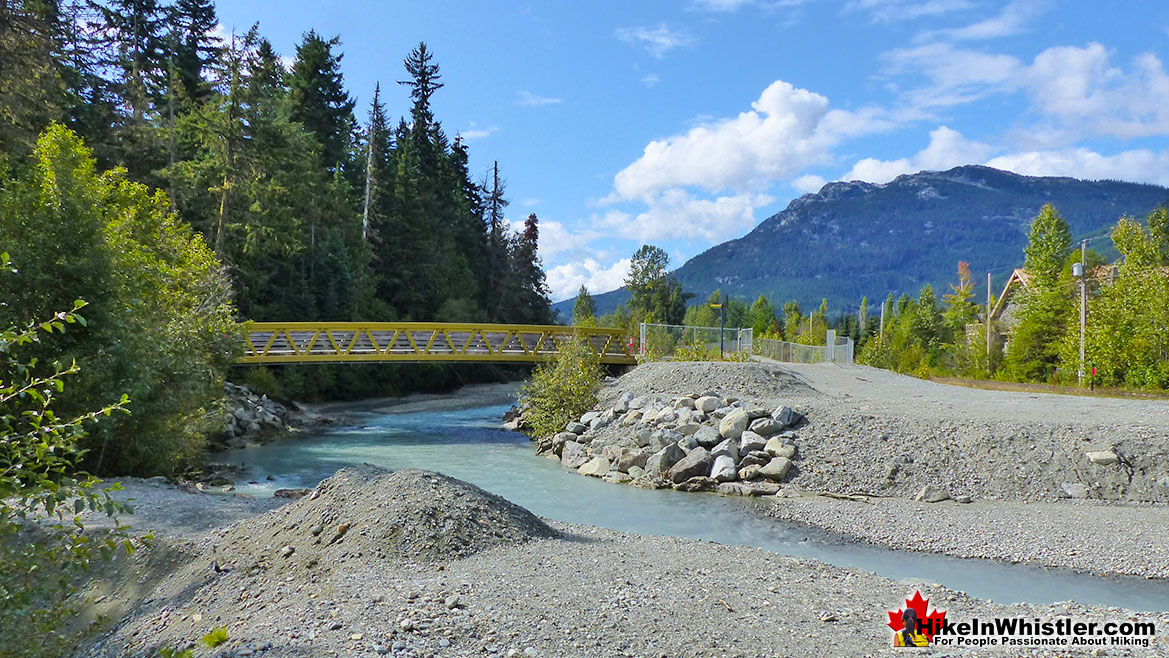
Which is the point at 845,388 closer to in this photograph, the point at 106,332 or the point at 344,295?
the point at 106,332

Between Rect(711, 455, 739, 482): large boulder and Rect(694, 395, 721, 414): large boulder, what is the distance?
329 centimetres

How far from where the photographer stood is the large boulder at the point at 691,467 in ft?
50.7

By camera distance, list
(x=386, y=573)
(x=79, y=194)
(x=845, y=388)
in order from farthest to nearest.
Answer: (x=845, y=388), (x=79, y=194), (x=386, y=573)

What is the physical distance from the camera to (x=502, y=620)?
5520mm

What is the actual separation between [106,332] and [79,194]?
2540mm

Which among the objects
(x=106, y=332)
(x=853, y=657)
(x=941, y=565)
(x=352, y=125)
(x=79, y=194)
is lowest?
(x=941, y=565)

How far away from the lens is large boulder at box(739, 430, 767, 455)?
16.1 m

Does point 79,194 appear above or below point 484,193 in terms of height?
below

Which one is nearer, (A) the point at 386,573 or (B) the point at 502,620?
(B) the point at 502,620

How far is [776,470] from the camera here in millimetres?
15008

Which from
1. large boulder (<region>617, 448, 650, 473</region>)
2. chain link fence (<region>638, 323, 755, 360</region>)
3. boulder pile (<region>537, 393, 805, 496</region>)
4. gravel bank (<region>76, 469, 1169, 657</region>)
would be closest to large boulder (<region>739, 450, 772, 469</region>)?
boulder pile (<region>537, 393, 805, 496</region>)

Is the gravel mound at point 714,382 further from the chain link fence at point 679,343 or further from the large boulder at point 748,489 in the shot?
the large boulder at point 748,489

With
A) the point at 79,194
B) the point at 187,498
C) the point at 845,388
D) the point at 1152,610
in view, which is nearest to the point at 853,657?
the point at 1152,610

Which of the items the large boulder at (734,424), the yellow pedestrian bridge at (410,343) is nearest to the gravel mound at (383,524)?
the large boulder at (734,424)
